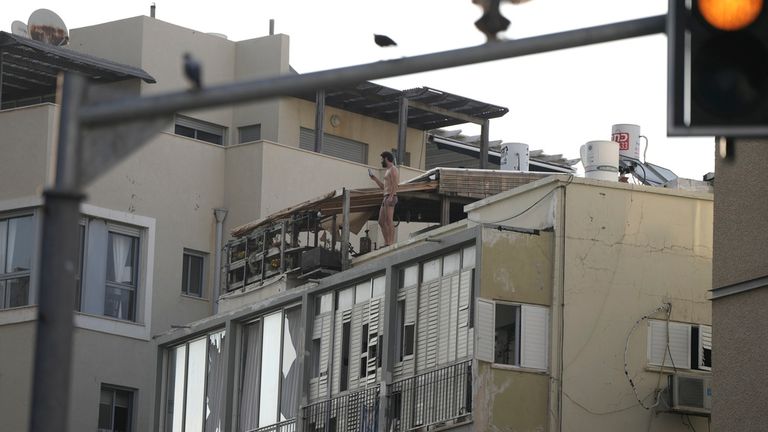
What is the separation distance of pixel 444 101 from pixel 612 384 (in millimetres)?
19102

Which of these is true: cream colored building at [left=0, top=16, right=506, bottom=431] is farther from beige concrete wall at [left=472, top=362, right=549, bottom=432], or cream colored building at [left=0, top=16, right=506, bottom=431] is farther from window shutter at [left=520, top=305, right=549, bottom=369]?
beige concrete wall at [left=472, top=362, right=549, bottom=432]

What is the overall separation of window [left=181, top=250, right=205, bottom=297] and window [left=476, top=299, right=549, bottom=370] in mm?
15627

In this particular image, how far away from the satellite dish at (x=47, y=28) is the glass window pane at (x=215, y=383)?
509 inches

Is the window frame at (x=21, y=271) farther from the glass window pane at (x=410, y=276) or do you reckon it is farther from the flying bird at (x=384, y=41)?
the flying bird at (x=384, y=41)

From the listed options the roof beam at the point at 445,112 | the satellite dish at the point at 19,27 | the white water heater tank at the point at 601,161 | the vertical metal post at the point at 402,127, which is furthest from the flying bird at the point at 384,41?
the satellite dish at the point at 19,27

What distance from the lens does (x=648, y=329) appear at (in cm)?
2823

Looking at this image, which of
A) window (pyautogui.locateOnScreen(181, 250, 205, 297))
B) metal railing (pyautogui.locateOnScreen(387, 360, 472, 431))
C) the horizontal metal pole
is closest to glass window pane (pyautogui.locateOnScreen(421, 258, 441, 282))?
metal railing (pyautogui.locateOnScreen(387, 360, 472, 431))

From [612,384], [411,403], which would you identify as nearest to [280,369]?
[411,403]

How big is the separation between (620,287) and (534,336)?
1575mm

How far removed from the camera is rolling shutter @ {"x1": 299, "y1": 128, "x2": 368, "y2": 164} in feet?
156

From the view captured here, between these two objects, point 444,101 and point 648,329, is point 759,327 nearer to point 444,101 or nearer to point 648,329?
point 648,329

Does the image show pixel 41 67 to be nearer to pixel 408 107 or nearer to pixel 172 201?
pixel 172 201

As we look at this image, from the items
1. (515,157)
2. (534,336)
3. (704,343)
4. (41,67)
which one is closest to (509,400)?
(534,336)

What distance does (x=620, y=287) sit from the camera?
28.2m
